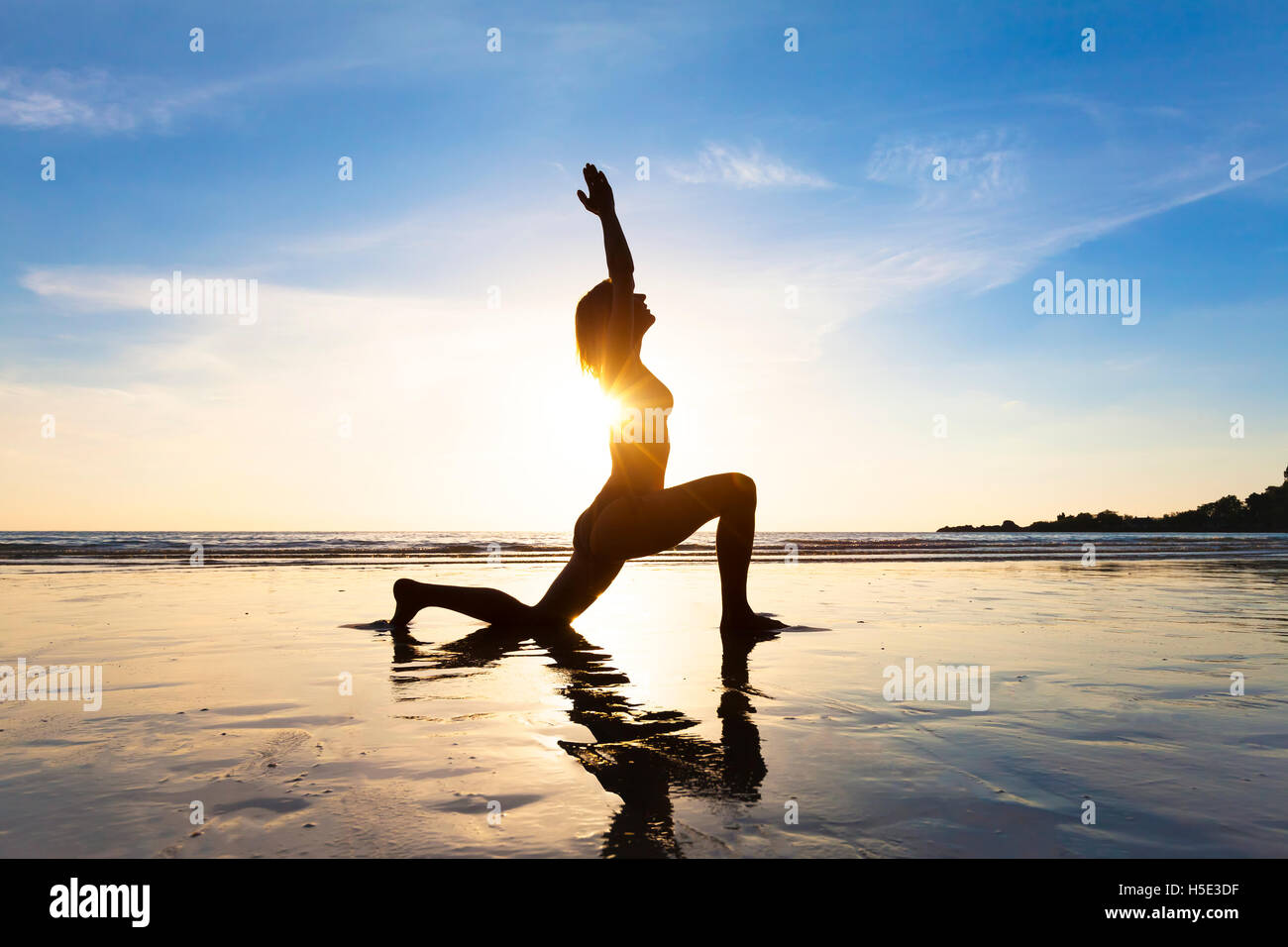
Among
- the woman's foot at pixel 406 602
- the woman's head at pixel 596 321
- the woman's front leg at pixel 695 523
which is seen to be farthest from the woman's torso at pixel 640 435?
the woman's foot at pixel 406 602

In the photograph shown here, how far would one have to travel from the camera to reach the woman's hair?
5.21m

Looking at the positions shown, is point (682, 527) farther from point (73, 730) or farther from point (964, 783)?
point (73, 730)

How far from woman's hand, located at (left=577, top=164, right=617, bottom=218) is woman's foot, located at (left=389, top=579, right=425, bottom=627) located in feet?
10.6

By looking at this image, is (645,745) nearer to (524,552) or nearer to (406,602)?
(406,602)

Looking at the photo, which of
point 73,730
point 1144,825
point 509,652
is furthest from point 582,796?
point 509,652

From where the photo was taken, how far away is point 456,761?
8.02 ft

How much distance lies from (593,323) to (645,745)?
334 cm

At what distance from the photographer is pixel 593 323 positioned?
5.25 meters

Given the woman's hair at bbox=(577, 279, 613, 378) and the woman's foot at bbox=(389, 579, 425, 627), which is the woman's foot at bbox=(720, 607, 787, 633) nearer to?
the woman's hair at bbox=(577, 279, 613, 378)

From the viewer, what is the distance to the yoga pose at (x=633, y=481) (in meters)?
4.91

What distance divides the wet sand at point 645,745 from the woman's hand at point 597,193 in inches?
117

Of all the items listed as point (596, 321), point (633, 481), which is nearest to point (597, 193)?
point (596, 321)

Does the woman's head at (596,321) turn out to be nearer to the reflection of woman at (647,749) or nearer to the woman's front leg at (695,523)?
the woman's front leg at (695,523)
